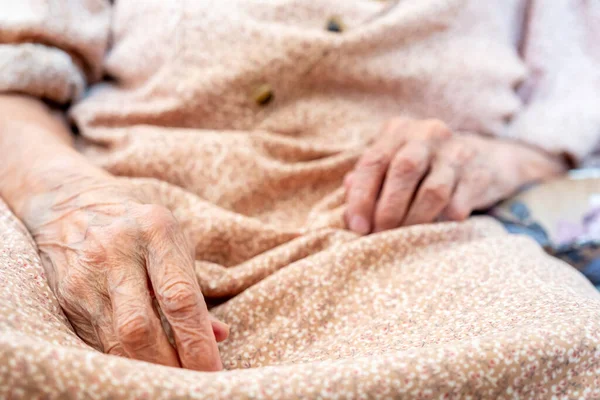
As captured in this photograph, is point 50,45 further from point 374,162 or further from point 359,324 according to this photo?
point 359,324

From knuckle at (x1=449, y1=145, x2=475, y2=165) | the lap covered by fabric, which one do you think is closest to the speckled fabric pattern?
the lap covered by fabric

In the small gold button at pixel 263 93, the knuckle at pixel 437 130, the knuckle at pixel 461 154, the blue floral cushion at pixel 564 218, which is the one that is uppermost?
the small gold button at pixel 263 93

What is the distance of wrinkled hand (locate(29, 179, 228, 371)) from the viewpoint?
44cm

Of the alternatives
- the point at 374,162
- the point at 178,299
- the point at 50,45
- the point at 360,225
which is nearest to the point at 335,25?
the point at 374,162

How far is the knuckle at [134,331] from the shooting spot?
0.43m

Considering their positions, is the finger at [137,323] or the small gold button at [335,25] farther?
the small gold button at [335,25]

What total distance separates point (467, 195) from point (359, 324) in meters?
0.33

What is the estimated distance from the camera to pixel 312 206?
2.64 ft

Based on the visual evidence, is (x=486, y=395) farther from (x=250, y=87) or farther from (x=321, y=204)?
(x=250, y=87)

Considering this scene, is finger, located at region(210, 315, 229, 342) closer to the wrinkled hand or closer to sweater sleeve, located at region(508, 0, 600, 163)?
the wrinkled hand

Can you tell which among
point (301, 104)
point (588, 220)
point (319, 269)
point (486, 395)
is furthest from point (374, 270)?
point (588, 220)

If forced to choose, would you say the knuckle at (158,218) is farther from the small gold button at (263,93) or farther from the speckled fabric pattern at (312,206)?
the small gold button at (263,93)

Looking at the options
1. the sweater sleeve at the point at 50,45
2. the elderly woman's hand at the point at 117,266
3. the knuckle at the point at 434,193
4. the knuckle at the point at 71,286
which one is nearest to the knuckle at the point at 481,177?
the knuckle at the point at 434,193

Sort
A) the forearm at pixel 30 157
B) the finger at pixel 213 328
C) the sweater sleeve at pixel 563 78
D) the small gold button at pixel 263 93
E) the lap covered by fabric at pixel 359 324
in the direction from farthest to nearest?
the sweater sleeve at pixel 563 78 < the small gold button at pixel 263 93 < the forearm at pixel 30 157 < the finger at pixel 213 328 < the lap covered by fabric at pixel 359 324
